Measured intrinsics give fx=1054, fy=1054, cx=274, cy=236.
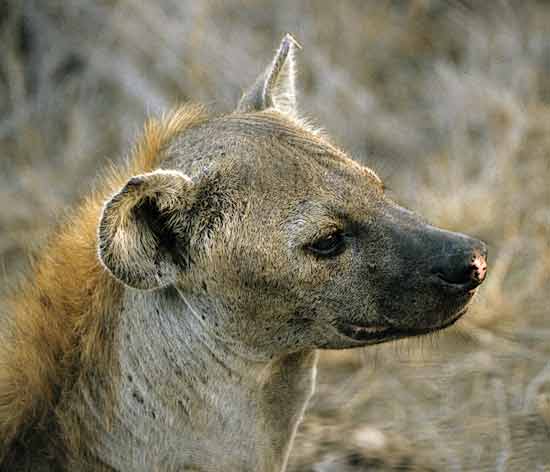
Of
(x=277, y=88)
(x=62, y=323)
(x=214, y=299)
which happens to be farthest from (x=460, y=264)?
(x=62, y=323)

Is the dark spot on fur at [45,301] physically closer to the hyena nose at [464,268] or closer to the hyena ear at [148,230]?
the hyena ear at [148,230]

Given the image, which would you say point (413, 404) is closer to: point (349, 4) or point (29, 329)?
point (29, 329)

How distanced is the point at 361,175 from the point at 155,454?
34.3 inches

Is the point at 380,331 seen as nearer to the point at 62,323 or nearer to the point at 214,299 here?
the point at 214,299

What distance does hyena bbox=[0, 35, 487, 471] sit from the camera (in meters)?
2.46

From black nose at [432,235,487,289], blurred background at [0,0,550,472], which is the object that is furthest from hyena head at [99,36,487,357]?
blurred background at [0,0,550,472]

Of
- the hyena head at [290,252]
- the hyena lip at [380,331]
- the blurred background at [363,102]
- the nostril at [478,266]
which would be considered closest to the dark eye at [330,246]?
the hyena head at [290,252]

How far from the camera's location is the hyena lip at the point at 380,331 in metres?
2.52

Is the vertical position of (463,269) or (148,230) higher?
(148,230)

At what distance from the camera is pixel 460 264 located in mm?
2418

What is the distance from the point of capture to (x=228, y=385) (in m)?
2.62

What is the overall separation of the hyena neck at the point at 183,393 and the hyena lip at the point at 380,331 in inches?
7.5

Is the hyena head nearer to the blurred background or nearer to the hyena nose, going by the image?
the hyena nose

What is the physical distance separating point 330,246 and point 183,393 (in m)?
0.53
